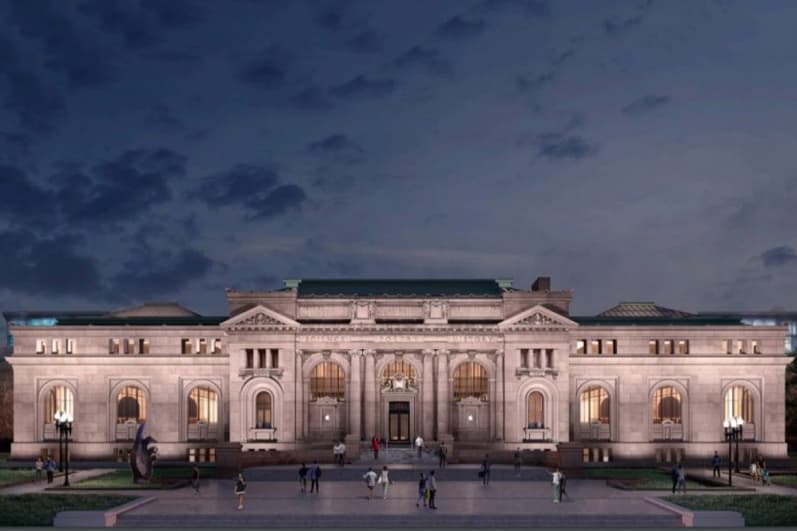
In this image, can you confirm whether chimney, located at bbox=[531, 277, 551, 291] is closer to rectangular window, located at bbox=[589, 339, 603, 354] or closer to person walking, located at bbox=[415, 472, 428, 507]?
rectangular window, located at bbox=[589, 339, 603, 354]

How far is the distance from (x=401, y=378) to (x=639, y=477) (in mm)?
28006

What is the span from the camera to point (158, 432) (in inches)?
4277

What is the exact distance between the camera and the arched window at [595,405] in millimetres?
109375

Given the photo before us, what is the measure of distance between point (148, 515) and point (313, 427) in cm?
4403

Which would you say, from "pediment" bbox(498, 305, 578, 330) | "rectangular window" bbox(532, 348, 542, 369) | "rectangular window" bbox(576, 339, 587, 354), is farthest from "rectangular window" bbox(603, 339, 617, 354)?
"rectangular window" bbox(532, 348, 542, 369)

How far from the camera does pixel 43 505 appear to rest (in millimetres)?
66875

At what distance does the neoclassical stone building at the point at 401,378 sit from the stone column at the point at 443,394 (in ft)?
A: 0.45

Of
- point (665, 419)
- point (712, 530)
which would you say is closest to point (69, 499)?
point (712, 530)

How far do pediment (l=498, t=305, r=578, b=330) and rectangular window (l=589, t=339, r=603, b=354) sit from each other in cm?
551

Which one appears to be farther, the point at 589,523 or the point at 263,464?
the point at 263,464

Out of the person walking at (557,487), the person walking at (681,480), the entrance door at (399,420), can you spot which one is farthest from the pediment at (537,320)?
the person walking at (557,487)

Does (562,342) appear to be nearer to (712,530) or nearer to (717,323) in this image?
(717,323)

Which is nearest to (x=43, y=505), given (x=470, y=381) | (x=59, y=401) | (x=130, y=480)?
(x=130, y=480)

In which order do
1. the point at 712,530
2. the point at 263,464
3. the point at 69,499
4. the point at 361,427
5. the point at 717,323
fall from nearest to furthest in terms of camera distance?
the point at 712,530, the point at 69,499, the point at 263,464, the point at 361,427, the point at 717,323
